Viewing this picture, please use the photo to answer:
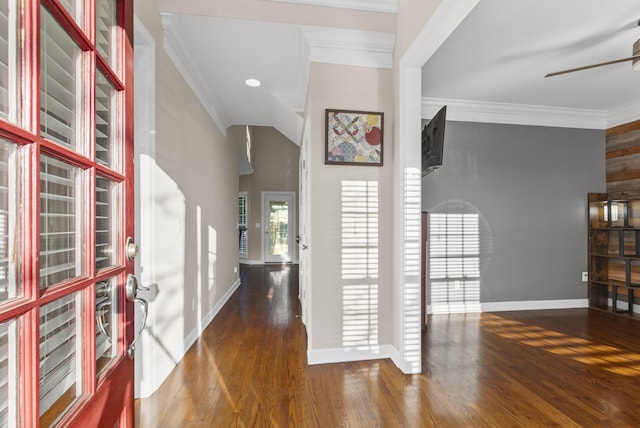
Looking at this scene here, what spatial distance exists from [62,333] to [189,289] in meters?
2.08

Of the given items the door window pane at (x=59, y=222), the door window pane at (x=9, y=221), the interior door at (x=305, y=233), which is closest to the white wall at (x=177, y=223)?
the interior door at (x=305, y=233)

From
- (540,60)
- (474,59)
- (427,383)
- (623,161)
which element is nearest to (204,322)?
(427,383)

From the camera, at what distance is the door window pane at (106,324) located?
810 mm

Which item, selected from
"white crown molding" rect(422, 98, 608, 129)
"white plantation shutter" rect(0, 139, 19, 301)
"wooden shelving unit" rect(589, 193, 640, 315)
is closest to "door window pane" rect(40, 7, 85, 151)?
"white plantation shutter" rect(0, 139, 19, 301)

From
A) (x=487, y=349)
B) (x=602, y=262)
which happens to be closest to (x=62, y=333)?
(x=487, y=349)

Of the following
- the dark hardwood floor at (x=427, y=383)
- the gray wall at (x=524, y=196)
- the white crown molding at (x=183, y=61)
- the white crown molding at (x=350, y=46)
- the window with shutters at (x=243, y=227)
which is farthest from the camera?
the window with shutters at (x=243, y=227)

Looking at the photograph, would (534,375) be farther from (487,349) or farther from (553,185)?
(553,185)

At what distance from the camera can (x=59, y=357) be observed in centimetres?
67

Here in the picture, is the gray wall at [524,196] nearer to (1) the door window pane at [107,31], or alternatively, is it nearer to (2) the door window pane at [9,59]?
(1) the door window pane at [107,31]

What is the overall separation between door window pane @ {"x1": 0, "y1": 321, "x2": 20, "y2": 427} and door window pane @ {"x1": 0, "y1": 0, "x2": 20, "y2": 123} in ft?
1.22

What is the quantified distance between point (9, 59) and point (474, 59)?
331 centimetres

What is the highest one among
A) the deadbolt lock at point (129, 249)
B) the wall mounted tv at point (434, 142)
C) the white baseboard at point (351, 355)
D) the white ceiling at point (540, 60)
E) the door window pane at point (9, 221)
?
the white ceiling at point (540, 60)

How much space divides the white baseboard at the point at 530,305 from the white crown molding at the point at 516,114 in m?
2.39

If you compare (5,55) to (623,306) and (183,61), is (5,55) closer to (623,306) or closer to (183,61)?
(183,61)
